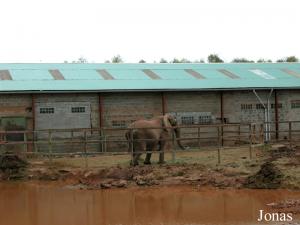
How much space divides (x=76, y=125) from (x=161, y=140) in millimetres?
6586

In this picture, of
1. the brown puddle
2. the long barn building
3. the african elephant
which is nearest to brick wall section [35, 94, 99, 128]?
the long barn building

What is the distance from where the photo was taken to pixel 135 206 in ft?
39.6

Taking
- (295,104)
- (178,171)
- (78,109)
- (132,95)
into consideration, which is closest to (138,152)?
(178,171)

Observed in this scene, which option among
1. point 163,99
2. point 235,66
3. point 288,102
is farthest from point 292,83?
point 163,99

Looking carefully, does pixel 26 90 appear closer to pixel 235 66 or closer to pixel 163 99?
pixel 163 99

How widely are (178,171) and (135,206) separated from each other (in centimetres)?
355

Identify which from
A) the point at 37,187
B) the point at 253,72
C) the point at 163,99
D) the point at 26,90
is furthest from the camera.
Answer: the point at 253,72

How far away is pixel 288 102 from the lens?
2703 cm

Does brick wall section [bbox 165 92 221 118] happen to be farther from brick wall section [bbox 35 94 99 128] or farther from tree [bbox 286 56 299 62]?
tree [bbox 286 56 299 62]

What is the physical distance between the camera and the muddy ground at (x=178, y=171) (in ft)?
45.9

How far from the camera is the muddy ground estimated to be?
1400cm

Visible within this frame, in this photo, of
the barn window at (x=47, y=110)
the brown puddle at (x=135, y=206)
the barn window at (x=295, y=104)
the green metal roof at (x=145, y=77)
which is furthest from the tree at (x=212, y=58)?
the brown puddle at (x=135, y=206)

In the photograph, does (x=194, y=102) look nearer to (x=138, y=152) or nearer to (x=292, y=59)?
(x=138, y=152)

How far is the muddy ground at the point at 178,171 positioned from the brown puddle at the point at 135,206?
57cm
